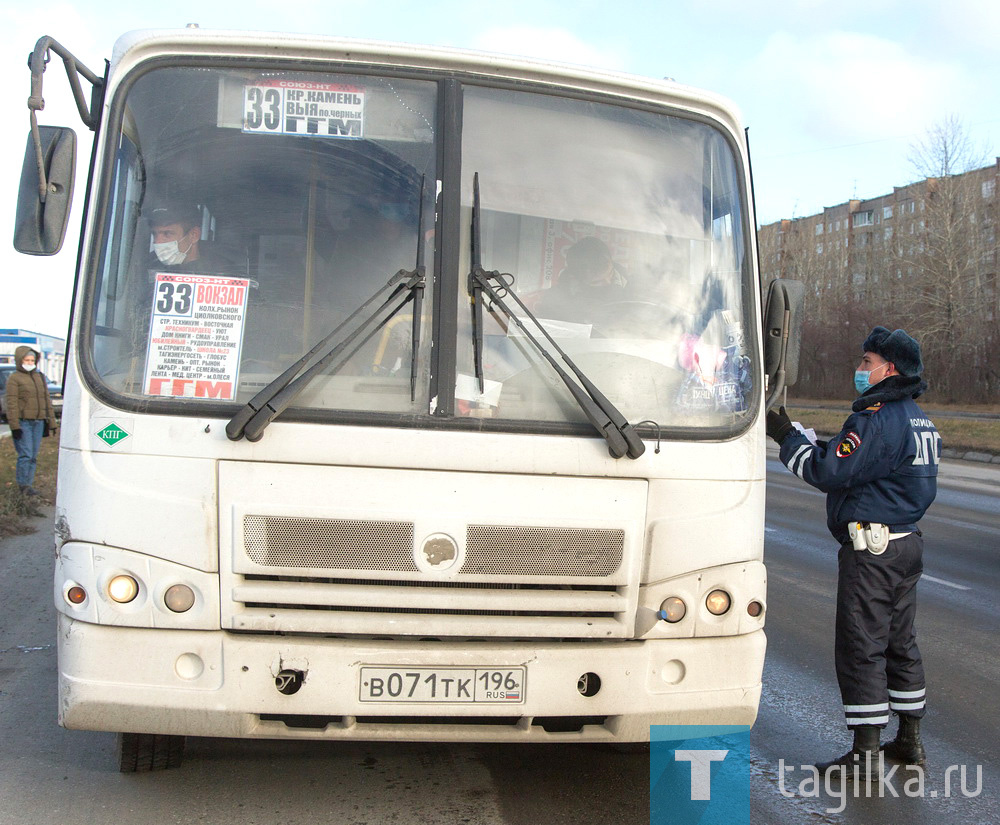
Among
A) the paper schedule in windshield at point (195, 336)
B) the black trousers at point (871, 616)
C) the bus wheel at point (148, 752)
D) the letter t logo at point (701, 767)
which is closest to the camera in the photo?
the paper schedule in windshield at point (195, 336)

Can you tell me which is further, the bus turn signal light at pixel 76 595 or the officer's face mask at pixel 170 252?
the officer's face mask at pixel 170 252

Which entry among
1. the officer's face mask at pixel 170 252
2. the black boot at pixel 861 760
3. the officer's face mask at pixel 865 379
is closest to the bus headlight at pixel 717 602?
the black boot at pixel 861 760

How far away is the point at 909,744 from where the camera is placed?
457 cm

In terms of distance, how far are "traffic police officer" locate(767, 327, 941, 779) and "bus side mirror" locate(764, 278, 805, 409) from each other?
361 mm

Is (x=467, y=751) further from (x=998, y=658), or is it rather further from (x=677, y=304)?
(x=998, y=658)

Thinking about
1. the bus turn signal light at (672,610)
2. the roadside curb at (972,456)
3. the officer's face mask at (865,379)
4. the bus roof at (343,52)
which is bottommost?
the roadside curb at (972,456)

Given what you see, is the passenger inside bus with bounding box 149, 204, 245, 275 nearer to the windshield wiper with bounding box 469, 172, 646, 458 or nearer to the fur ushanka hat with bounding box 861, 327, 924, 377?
the windshield wiper with bounding box 469, 172, 646, 458

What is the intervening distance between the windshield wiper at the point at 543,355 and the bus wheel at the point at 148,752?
6.23 feet

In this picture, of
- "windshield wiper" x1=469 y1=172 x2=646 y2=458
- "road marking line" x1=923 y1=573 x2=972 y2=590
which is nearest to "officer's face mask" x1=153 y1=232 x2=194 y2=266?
"windshield wiper" x1=469 y1=172 x2=646 y2=458

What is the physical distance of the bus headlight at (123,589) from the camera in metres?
3.38

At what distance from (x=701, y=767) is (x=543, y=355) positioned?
1.95m

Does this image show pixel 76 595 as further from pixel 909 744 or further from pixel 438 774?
pixel 909 744

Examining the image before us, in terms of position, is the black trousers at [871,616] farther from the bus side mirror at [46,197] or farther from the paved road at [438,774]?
the bus side mirror at [46,197]

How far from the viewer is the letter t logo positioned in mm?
4137
